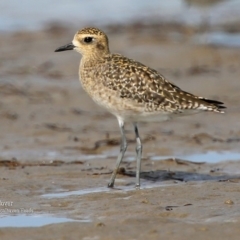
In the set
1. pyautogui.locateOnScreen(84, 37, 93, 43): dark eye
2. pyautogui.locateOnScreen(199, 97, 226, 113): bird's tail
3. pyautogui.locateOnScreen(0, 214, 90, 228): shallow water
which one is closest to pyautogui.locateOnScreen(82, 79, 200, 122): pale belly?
pyautogui.locateOnScreen(199, 97, 226, 113): bird's tail

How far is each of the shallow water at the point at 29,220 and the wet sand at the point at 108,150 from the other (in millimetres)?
56

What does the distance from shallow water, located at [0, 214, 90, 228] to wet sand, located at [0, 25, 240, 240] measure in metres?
0.06

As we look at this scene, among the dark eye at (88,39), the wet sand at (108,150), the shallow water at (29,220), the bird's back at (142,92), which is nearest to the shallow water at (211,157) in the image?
the wet sand at (108,150)

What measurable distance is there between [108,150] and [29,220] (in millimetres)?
3947

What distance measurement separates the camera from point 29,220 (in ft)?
25.4

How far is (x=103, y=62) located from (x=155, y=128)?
3096mm

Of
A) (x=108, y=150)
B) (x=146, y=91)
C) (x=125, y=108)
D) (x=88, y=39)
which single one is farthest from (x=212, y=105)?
(x=108, y=150)

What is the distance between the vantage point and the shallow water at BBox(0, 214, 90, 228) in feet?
24.7

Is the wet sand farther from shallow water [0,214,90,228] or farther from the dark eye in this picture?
the dark eye

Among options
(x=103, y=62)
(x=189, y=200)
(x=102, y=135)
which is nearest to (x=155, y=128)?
(x=102, y=135)

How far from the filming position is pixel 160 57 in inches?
698

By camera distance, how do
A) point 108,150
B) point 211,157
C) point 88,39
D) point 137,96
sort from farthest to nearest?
point 108,150, point 211,157, point 88,39, point 137,96

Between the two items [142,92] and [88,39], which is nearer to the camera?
[142,92]

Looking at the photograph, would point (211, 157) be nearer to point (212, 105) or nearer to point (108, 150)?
point (108, 150)
